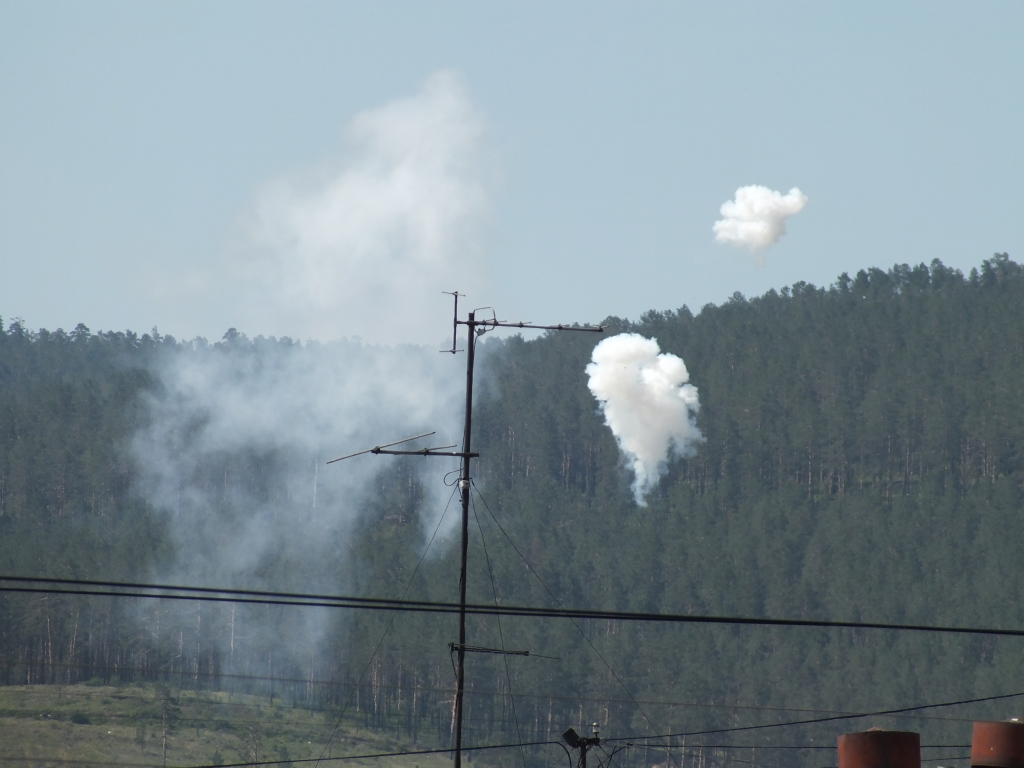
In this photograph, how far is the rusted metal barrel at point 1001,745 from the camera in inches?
773

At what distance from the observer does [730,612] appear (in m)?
140

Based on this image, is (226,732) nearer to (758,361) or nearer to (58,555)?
(58,555)

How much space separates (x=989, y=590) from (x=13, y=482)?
9483 centimetres

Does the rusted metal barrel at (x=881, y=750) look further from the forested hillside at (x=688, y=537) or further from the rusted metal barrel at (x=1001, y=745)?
the forested hillside at (x=688, y=537)

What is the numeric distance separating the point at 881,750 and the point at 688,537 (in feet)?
426

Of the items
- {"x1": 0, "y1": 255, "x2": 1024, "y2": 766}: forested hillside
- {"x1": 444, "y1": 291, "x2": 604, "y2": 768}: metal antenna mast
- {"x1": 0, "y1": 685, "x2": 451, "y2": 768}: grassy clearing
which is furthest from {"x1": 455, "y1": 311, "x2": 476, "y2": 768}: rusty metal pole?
{"x1": 0, "y1": 685, "x2": 451, "y2": 768}: grassy clearing

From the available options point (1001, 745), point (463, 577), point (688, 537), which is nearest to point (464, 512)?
point (463, 577)

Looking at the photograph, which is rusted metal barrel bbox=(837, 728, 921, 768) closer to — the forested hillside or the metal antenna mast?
the metal antenna mast

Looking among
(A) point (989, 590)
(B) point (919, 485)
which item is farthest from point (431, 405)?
(A) point (989, 590)

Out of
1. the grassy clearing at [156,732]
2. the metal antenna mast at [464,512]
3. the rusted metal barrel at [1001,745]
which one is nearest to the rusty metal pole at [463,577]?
the metal antenna mast at [464,512]

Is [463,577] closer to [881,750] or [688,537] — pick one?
[881,750]

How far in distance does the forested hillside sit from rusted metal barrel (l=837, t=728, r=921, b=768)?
9112 cm

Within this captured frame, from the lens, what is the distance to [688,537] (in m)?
148

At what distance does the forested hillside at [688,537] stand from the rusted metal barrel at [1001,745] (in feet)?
298
